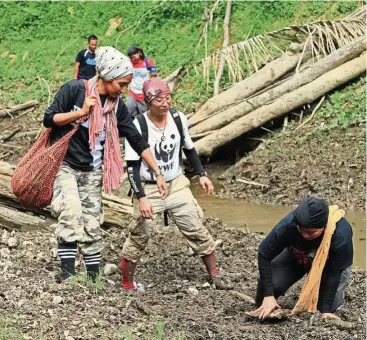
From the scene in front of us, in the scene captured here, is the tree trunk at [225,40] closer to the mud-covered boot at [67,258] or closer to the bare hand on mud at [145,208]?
the bare hand on mud at [145,208]

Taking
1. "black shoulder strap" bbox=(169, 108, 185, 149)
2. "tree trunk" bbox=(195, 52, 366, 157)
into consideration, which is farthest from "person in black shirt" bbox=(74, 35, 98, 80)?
"black shoulder strap" bbox=(169, 108, 185, 149)

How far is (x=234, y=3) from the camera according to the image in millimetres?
18141

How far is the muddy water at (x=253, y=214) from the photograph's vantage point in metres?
10.2

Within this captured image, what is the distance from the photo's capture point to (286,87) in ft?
45.4

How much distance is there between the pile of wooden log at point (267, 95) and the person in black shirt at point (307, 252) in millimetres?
7484

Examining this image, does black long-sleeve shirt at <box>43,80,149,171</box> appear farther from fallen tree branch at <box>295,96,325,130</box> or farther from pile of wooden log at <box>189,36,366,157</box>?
fallen tree branch at <box>295,96,325,130</box>

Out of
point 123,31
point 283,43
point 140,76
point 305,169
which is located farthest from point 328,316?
point 123,31

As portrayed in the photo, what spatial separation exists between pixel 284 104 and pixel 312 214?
830cm

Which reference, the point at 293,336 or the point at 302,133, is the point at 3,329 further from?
the point at 302,133

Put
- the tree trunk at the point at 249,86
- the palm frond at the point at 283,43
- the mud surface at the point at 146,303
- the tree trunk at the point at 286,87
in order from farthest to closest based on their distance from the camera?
1. the palm frond at the point at 283,43
2. the tree trunk at the point at 249,86
3. the tree trunk at the point at 286,87
4. the mud surface at the point at 146,303

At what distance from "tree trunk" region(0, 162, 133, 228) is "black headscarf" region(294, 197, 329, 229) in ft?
10.3

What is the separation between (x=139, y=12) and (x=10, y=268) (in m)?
13.5

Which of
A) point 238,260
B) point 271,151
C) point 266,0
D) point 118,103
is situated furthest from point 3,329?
point 266,0

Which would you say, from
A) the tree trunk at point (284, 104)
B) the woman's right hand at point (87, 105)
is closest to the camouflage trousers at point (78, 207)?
the woman's right hand at point (87, 105)
